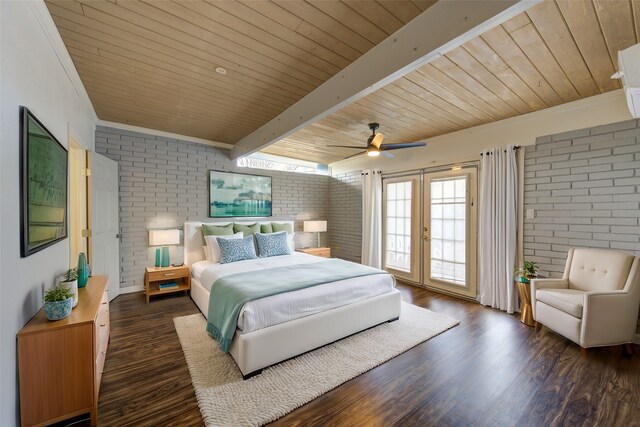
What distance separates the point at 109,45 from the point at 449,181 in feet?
14.7

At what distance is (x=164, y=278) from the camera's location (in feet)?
12.5

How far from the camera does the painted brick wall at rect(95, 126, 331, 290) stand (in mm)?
3924

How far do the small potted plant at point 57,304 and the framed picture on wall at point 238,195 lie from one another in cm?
310

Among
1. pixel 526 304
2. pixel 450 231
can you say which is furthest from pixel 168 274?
pixel 526 304

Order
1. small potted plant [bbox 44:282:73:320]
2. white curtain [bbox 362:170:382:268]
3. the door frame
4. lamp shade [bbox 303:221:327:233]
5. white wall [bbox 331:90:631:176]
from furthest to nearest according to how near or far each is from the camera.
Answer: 1. lamp shade [bbox 303:221:327:233]
2. white curtain [bbox 362:170:382:268]
3. the door frame
4. white wall [bbox 331:90:631:176]
5. small potted plant [bbox 44:282:73:320]

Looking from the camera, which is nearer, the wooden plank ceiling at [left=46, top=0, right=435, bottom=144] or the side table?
the wooden plank ceiling at [left=46, top=0, right=435, bottom=144]

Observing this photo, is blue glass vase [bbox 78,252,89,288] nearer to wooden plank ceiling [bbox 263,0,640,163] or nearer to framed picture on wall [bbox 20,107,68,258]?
framed picture on wall [bbox 20,107,68,258]

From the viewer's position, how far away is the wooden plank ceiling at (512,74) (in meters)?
1.72

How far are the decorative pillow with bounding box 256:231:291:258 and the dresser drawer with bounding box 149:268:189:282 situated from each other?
1.17 metres

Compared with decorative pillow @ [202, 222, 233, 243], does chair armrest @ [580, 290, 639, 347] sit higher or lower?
lower

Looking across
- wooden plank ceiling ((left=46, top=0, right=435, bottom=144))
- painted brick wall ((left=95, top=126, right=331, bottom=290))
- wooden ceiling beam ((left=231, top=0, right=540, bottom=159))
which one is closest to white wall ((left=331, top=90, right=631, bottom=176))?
wooden ceiling beam ((left=231, top=0, right=540, bottom=159))

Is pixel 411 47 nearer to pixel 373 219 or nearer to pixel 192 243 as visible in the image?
pixel 373 219

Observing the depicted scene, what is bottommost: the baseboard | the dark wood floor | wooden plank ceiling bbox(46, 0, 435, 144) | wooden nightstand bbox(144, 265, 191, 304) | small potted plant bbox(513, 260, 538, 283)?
the dark wood floor

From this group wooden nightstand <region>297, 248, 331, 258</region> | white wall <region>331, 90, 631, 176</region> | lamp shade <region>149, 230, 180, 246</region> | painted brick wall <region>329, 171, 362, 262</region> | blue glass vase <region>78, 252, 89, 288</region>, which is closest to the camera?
blue glass vase <region>78, 252, 89, 288</region>
